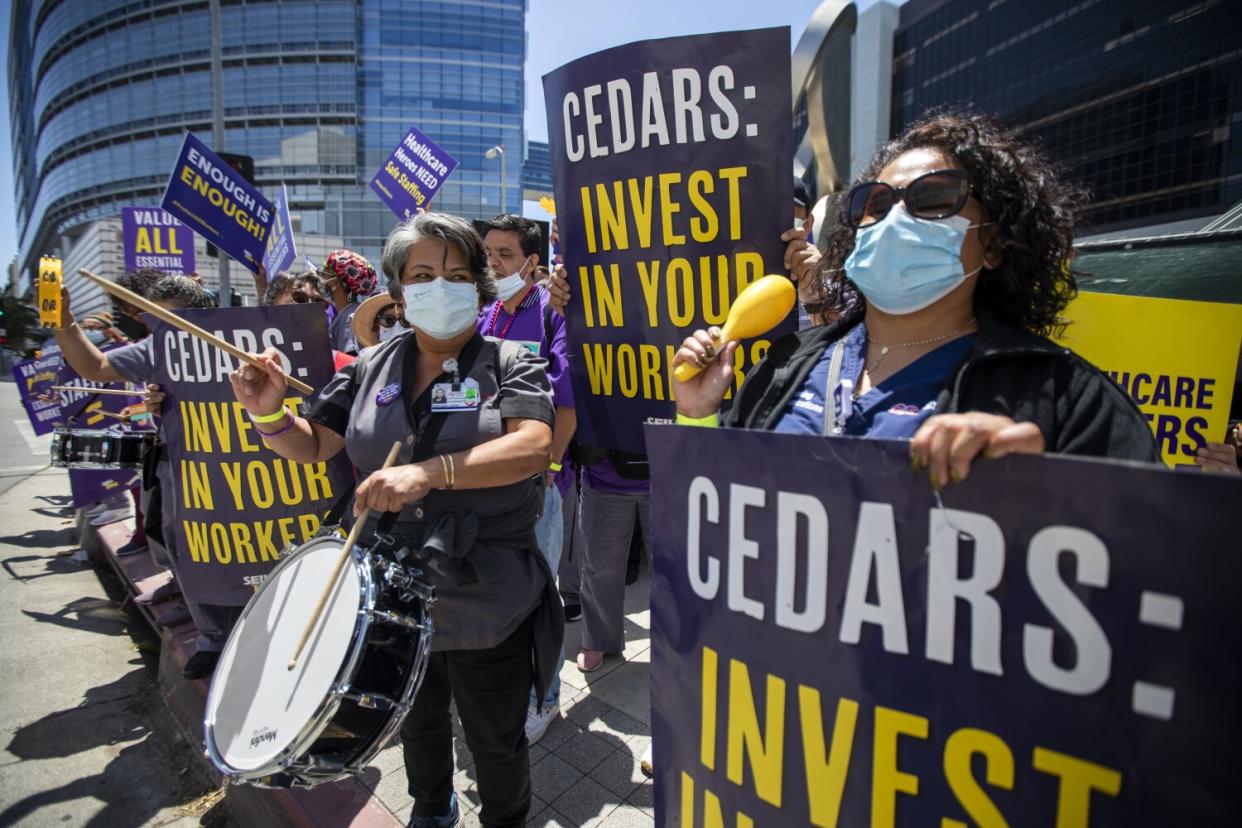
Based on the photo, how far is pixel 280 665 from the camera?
1.59m

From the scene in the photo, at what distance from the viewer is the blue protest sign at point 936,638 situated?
2.41ft

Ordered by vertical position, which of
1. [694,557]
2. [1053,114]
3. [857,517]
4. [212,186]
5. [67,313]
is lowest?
[694,557]

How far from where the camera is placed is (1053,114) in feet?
109

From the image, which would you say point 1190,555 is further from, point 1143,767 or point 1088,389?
point 1088,389

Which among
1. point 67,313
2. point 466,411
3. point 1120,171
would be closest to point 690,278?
point 466,411

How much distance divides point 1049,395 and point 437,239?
5.34 ft

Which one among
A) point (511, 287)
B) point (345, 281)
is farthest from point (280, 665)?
point (345, 281)

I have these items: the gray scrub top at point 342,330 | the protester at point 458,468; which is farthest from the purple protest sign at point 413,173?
the protester at point 458,468

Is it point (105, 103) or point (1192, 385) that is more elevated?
point (105, 103)

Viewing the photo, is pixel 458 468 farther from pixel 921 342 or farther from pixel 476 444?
pixel 921 342

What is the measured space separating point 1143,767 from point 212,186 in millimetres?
4774

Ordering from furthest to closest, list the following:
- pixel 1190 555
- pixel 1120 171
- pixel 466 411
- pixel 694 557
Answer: pixel 1120 171
pixel 466 411
pixel 694 557
pixel 1190 555

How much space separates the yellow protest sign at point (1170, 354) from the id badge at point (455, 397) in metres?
1.81

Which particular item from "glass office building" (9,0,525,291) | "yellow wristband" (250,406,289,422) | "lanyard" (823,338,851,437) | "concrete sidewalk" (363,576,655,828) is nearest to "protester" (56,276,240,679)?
"concrete sidewalk" (363,576,655,828)
